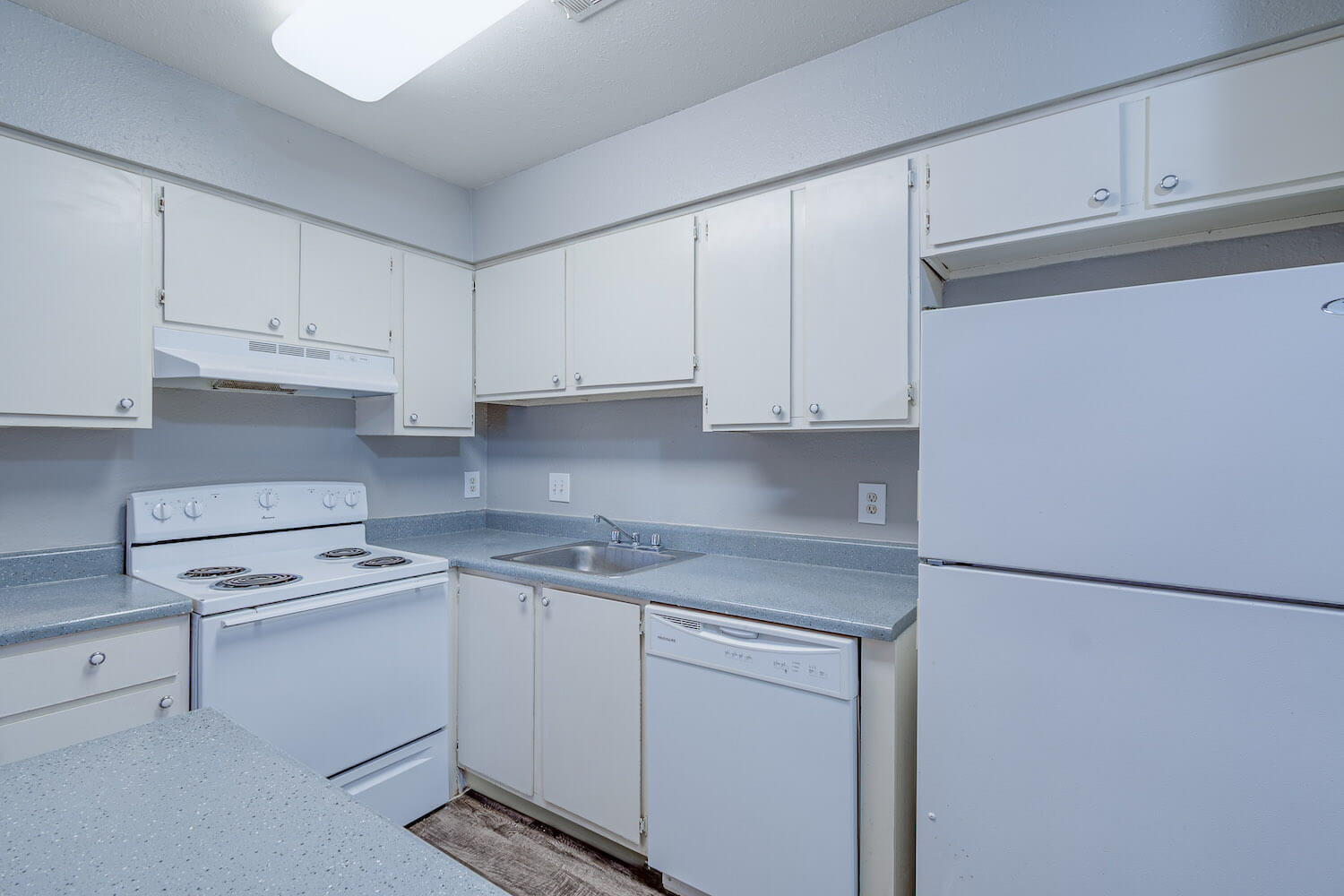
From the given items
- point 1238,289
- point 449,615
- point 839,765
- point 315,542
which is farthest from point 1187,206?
point 315,542

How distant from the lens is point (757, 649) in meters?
1.58

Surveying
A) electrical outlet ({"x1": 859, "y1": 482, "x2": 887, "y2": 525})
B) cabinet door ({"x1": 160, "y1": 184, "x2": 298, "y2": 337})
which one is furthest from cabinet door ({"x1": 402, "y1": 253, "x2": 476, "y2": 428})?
electrical outlet ({"x1": 859, "y1": 482, "x2": 887, "y2": 525})

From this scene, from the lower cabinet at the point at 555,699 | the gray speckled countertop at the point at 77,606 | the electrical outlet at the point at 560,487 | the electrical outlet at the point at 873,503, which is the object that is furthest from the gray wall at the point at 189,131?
the electrical outlet at the point at 873,503

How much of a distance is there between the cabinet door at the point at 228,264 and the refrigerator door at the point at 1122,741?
2.21 m

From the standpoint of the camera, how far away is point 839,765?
4.77ft

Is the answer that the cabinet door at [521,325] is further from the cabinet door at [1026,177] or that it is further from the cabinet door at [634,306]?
the cabinet door at [1026,177]

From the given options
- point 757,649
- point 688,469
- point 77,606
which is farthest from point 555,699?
point 77,606

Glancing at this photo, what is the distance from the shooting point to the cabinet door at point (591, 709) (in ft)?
6.09

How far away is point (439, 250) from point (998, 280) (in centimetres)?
216

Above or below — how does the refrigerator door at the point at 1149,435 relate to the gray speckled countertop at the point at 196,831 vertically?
above

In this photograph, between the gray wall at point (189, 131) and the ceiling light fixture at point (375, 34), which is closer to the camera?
the ceiling light fixture at point (375, 34)

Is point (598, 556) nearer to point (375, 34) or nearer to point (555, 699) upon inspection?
point (555, 699)

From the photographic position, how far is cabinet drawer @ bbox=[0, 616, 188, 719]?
1.42 meters

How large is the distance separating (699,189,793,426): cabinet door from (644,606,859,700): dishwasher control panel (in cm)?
64
